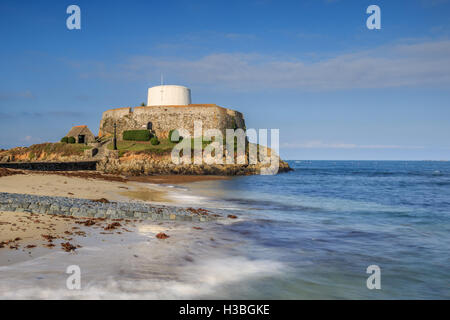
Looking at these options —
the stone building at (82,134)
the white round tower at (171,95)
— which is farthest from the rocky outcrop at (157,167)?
the white round tower at (171,95)

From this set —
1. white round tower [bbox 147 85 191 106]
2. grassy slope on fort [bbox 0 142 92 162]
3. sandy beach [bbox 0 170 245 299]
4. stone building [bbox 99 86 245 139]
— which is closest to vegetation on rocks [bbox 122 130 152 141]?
stone building [bbox 99 86 245 139]

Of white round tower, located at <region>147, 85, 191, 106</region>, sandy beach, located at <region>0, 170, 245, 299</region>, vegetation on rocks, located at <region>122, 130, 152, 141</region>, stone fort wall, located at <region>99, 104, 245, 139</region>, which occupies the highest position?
white round tower, located at <region>147, 85, 191, 106</region>

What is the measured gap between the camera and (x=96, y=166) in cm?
4644

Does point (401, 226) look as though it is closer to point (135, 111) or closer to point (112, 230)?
point (112, 230)

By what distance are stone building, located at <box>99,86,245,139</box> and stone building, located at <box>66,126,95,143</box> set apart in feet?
18.3

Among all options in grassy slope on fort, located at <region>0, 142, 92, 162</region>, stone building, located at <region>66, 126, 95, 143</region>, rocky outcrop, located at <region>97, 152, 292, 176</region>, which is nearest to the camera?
rocky outcrop, located at <region>97, 152, 292, 176</region>

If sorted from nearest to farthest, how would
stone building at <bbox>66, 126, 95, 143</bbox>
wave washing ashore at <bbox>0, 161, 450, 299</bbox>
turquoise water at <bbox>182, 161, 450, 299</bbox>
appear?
1. wave washing ashore at <bbox>0, 161, 450, 299</bbox>
2. turquoise water at <bbox>182, 161, 450, 299</bbox>
3. stone building at <bbox>66, 126, 95, 143</bbox>

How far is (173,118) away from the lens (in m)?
67.8

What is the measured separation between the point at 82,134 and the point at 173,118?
18851mm

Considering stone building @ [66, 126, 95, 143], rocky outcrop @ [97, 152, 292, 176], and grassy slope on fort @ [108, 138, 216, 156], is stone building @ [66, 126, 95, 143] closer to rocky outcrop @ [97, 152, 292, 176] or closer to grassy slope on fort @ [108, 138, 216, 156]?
grassy slope on fort @ [108, 138, 216, 156]

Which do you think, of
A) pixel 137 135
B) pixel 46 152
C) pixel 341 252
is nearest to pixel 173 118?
pixel 137 135

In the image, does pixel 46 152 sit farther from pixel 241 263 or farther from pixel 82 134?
pixel 241 263

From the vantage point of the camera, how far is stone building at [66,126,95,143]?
65.3 metres

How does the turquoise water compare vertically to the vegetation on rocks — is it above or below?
below
